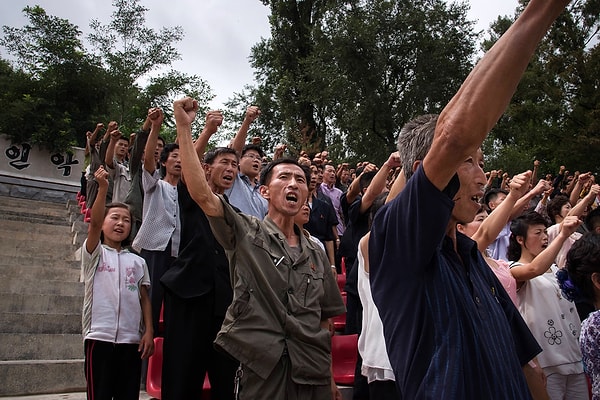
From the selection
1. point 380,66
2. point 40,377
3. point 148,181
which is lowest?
point 40,377

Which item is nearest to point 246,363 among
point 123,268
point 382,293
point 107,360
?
point 382,293

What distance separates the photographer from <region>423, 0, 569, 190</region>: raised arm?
119 centimetres

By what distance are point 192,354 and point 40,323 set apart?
7.40 feet

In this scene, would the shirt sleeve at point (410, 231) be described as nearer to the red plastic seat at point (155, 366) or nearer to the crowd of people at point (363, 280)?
the crowd of people at point (363, 280)

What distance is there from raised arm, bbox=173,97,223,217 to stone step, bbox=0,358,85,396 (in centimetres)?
233

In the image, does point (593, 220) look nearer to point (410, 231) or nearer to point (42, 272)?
point (410, 231)

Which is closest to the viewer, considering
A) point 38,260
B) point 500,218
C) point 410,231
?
point 410,231

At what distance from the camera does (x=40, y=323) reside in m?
4.51

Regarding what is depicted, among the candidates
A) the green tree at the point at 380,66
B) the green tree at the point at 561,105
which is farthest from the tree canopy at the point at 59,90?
the green tree at the point at 561,105

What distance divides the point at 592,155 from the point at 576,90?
2906 mm

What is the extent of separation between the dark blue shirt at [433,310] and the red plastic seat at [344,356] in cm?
272

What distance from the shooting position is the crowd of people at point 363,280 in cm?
130

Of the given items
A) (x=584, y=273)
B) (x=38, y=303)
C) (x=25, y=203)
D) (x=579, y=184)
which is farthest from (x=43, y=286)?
(x=579, y=184)

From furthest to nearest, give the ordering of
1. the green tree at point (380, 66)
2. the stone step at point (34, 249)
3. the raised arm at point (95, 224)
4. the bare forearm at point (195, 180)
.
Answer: the green tree at point (380, 66), the stone step at point (34, 249), the raised arm at point (95, 224), the bare forearm at point (195, 180)
